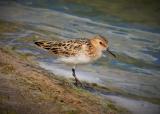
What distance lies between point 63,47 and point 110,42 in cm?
520

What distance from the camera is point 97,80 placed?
40.0ft

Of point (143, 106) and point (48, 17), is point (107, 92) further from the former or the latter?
point (48, 17)

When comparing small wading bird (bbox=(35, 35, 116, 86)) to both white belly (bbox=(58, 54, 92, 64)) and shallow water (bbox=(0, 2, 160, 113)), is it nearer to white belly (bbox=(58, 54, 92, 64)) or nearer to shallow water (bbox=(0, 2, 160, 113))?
white belly (bbox=(58, 54, 92, 64))

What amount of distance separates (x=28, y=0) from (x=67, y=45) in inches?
404

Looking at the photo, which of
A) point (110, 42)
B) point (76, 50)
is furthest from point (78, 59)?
point (110, 42)

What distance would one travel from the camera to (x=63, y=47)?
452 inches

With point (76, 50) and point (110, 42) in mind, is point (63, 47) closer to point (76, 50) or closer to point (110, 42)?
point (76, 50)

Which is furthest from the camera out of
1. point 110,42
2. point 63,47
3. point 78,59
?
point 110,42

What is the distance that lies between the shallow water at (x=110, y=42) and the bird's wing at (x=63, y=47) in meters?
0.76

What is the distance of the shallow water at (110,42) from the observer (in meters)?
12.5

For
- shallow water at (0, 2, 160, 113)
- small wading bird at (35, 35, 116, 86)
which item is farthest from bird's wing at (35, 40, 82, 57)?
shallow water at (0, 2, 160, 113)

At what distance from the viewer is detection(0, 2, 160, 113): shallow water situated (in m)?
12.5

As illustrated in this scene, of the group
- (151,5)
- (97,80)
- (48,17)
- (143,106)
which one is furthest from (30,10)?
(143,106)

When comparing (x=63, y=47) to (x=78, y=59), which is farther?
(x=63, y=47)
